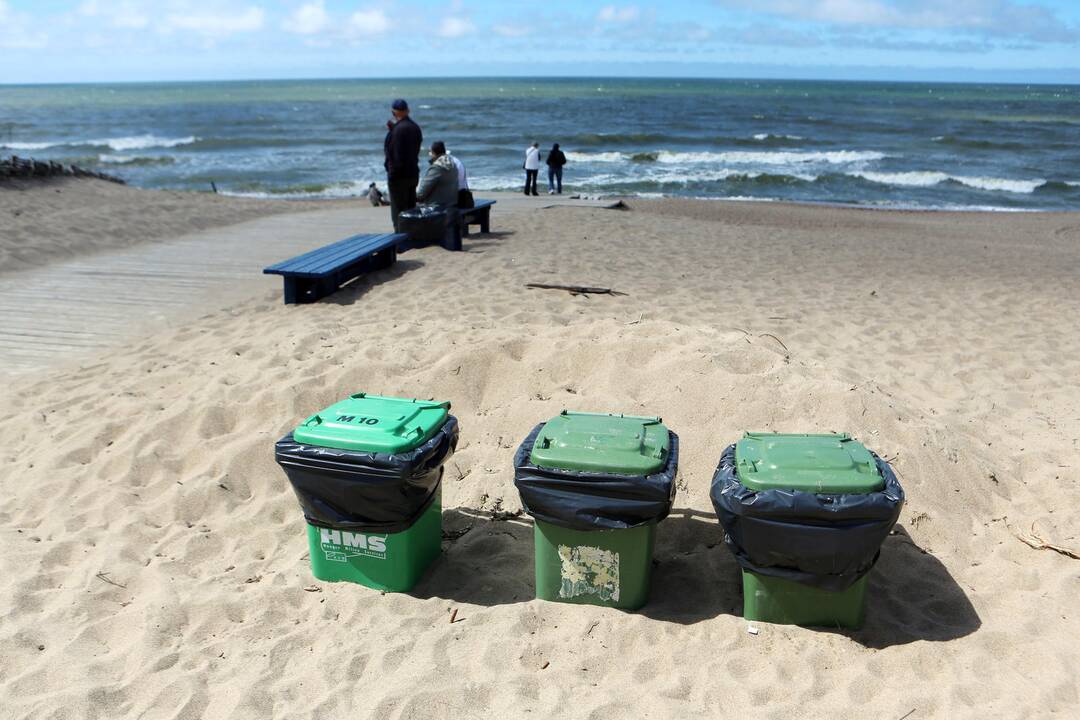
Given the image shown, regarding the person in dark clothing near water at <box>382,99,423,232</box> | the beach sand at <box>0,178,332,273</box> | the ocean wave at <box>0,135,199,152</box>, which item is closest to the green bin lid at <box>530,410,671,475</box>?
the person in dark clothing near water at <box>382,99,423,232</box>

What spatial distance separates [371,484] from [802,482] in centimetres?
Answer: 165

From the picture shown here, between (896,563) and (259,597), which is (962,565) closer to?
(896,563)

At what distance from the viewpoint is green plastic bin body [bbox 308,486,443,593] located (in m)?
3.49

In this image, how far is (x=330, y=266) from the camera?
7746mm

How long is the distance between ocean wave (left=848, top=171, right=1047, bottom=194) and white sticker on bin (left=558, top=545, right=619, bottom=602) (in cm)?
2407

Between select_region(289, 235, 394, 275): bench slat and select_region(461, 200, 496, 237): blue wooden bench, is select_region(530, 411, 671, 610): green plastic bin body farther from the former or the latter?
select_region(461, 200, 496, 237): blue wooden bench

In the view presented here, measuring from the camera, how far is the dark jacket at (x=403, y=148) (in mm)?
9078

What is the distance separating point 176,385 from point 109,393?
0.45 m

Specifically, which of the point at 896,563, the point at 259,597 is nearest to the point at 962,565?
the point at 896,563

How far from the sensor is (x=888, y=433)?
4.51 m

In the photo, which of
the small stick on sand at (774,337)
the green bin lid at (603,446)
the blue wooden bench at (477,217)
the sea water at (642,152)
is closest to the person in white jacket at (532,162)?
the sea water at (642,152)

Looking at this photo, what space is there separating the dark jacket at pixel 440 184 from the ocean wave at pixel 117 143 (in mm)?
28835

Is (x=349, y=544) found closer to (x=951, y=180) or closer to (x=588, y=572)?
(x=588, y=572)

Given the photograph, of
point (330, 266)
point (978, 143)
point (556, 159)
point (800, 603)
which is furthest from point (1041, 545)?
point (978, 143)
